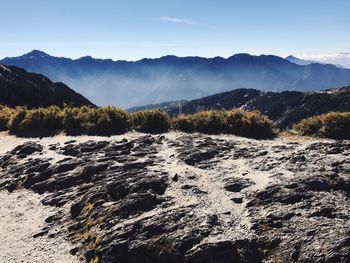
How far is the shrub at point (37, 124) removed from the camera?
102 ft

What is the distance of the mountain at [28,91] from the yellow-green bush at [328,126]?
60.7m

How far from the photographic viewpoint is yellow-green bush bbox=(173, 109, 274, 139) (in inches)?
1046

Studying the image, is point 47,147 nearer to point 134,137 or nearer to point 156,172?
point 134,137

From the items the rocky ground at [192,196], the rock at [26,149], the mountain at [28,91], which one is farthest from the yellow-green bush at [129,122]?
the mountain at [28,91]

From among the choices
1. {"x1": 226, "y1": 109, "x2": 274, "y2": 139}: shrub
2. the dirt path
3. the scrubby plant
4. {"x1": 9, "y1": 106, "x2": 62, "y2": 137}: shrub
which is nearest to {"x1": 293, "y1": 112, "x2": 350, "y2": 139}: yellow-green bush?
{"x1": 226, "y1": 109, "x2": 274, "y2": 139}: shrub

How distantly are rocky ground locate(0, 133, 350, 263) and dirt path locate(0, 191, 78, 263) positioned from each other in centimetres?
30

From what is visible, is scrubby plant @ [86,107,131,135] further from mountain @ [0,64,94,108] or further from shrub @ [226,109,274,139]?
mountain @ [0,64,94,108]

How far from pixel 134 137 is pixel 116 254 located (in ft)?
43.6

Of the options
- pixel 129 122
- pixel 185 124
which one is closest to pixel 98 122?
pixel 129 122

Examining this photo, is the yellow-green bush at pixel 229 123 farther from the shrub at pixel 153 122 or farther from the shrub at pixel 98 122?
the shrub at pixel 98 122

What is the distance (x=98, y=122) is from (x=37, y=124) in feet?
19.6

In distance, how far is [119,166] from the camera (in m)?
20.9

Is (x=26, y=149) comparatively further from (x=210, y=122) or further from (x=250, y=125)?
(x=250, y=125)

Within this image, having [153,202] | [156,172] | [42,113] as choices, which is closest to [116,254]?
[153,202]
